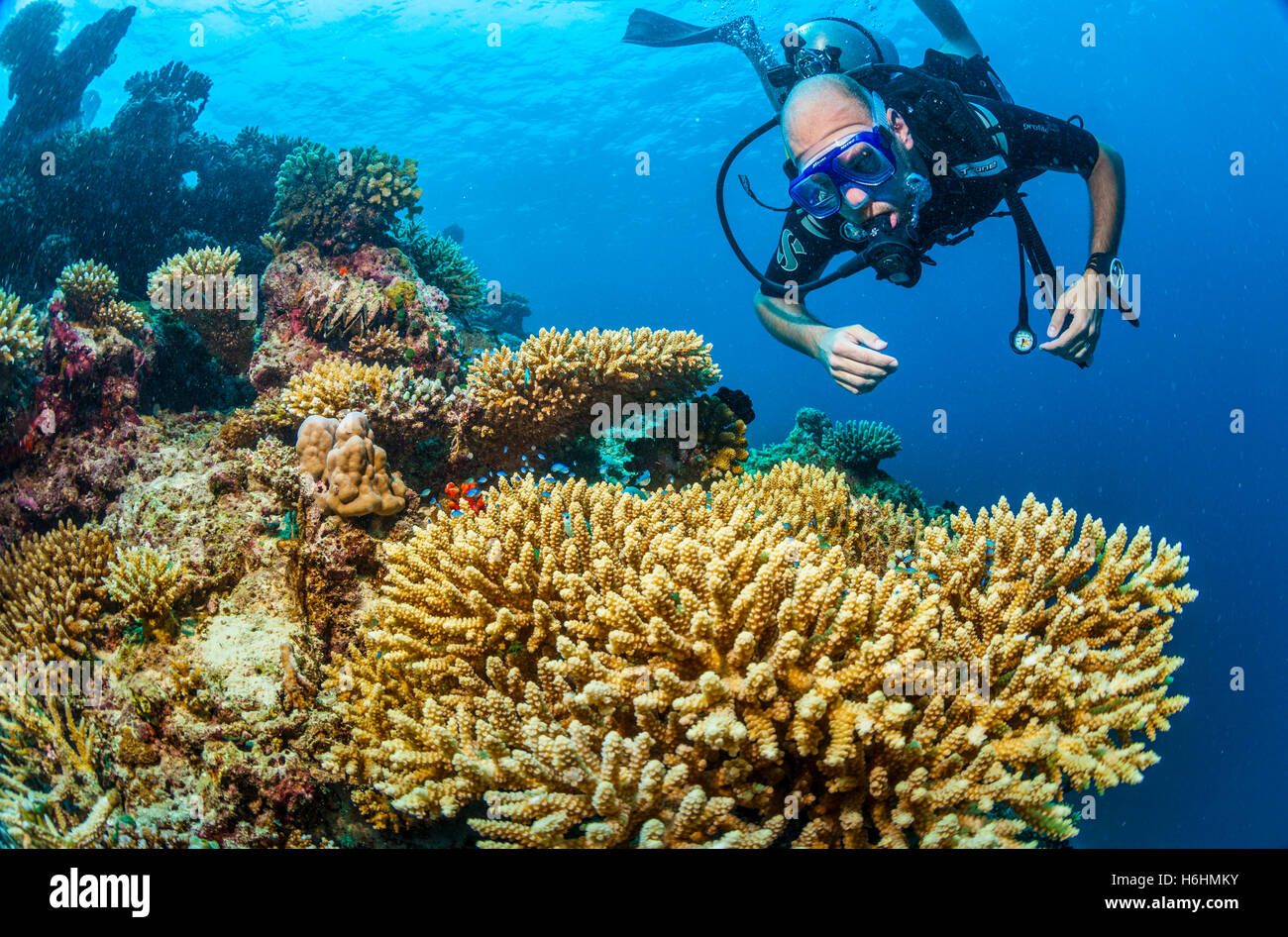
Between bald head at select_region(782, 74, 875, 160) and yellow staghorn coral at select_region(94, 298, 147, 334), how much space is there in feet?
23.3

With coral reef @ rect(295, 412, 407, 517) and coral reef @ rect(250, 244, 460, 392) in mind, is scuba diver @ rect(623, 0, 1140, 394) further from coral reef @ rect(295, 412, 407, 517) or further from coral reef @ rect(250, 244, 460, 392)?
coral reef @ rect(250, 244, 460, 392)

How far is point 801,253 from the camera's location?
4531 millimetres

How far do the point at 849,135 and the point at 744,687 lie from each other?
12.2 ft

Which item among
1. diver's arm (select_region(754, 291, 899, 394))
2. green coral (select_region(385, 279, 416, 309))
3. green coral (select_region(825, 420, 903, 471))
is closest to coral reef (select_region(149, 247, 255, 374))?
green coral (select_region(385, 279, 416, 309))

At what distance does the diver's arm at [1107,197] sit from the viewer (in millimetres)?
3980

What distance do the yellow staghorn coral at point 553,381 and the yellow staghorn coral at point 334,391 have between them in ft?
2.67

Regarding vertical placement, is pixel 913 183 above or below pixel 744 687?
above

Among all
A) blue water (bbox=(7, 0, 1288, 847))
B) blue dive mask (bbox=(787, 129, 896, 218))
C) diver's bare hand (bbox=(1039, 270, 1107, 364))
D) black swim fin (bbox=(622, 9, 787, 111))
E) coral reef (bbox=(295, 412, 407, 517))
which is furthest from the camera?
blue water (bbox=(7, 0, 1288, 847))

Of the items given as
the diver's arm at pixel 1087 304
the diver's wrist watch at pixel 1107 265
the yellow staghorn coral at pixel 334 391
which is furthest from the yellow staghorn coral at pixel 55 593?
the diver's wrist watch at pixel 1107 265

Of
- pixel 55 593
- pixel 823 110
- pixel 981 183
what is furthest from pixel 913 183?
pixel 55 593

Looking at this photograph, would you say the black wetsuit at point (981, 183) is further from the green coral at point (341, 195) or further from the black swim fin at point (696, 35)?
the black swim fin at point (696, 35)

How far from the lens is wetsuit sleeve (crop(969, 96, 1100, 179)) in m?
4.09

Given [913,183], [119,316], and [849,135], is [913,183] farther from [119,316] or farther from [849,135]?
[119,316]
